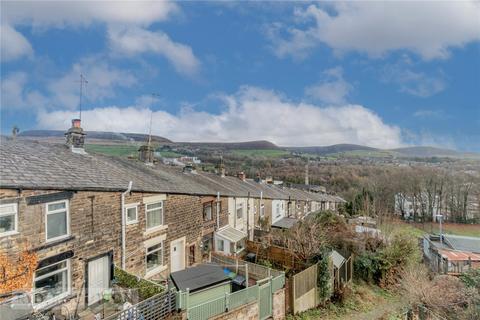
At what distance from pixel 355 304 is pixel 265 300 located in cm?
661

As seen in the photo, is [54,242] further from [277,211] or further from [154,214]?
[277,211]

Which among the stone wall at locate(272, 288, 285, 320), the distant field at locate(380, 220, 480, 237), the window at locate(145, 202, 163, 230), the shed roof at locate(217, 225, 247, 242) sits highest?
the window at locate(145, 202, 163, 230)

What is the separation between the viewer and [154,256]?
13.3 metres

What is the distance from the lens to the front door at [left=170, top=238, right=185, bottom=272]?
14.3 meters

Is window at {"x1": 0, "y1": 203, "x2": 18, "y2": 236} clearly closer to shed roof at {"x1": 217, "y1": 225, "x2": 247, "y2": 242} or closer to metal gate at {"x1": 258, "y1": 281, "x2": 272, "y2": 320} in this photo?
metal gate at {"x1": 258, "y1": 281, "x2": 272, "y2": 320}

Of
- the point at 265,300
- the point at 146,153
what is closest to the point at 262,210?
the point at 146,153

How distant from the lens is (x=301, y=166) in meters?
85.6

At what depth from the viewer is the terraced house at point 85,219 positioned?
8.12 metres

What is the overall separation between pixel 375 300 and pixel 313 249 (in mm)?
4717

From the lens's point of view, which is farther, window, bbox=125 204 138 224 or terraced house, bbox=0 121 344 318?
window, bbox=125 204 138 224

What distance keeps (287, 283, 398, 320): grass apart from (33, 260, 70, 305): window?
914cm

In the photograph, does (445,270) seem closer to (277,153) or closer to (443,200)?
(443,200)

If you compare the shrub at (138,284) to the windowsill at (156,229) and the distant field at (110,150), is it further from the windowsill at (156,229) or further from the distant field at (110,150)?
the distant field at (110,150)

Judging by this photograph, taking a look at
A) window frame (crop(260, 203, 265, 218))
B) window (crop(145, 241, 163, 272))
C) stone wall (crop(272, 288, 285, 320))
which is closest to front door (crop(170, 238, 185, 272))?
window (crop(145, 241, 163, 272))
